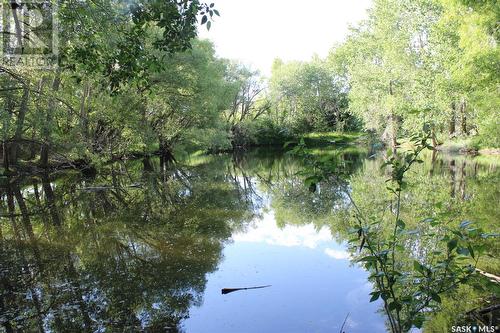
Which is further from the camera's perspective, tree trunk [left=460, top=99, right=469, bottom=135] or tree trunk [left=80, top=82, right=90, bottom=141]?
tree trunk [left=460, top=99, right=469, bottom=135]

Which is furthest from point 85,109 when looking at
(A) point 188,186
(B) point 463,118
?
(B) point 463,118

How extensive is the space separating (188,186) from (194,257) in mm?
9945

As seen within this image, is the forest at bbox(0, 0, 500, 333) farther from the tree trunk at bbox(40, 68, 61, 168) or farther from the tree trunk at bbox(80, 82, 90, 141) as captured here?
the tree trunk at bbox(80, 82, 90, 141)

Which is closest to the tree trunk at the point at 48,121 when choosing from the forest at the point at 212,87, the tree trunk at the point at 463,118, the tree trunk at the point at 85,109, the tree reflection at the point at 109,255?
the forest at the point at 212,87

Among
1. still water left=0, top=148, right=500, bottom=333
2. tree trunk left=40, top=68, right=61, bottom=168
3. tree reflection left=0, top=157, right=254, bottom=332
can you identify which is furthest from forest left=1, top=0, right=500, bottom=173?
tree reflection left=0, top=157, right=254, bottom=332

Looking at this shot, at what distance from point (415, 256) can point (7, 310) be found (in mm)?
6284

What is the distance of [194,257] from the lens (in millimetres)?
7672

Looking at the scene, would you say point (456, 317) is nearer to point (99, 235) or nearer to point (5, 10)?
point (99, 235)

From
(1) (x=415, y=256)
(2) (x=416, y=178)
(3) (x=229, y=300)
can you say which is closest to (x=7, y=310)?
(3) (x=229, y=300)

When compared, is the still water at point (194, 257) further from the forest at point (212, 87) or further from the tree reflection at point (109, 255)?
the forest at point (212, 87)

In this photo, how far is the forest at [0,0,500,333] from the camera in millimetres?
4336

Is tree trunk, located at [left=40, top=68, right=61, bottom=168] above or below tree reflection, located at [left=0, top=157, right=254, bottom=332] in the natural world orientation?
above

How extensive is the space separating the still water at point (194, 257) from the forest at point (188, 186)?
0.17 ft

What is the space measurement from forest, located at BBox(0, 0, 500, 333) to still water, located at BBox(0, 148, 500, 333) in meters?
0.05
